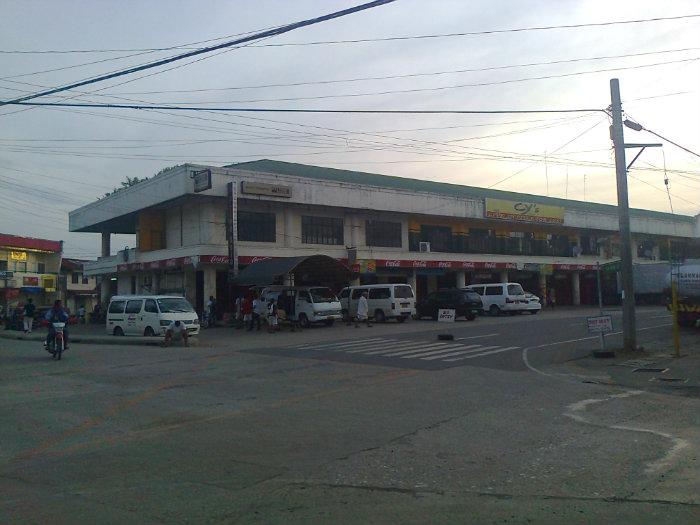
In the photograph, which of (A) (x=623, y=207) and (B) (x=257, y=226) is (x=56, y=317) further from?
(B) (x=257, y=226)

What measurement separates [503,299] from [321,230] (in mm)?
11853

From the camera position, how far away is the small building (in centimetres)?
6944

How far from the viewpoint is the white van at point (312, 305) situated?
102ft

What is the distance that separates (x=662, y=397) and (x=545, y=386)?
207cm

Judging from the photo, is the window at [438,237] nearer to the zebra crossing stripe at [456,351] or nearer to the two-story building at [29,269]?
the zebra crossing stripe at [456,351]

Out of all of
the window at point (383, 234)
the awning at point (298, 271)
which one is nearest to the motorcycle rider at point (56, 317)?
the awning at point (298, 271)

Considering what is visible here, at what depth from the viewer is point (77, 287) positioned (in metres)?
71.6

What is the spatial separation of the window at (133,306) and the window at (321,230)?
14.5 m

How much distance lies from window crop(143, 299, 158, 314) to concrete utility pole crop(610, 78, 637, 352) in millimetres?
17190

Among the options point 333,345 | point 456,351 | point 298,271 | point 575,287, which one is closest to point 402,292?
point 298,271

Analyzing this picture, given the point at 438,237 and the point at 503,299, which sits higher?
the point at 438,237

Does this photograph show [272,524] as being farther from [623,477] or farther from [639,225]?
[639,225]

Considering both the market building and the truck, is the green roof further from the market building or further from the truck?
the truck

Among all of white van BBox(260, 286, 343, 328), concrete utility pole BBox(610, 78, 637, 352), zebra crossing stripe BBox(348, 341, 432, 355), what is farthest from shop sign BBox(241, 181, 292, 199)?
concrete utility pole BBox(610, 78, 637, 352)
